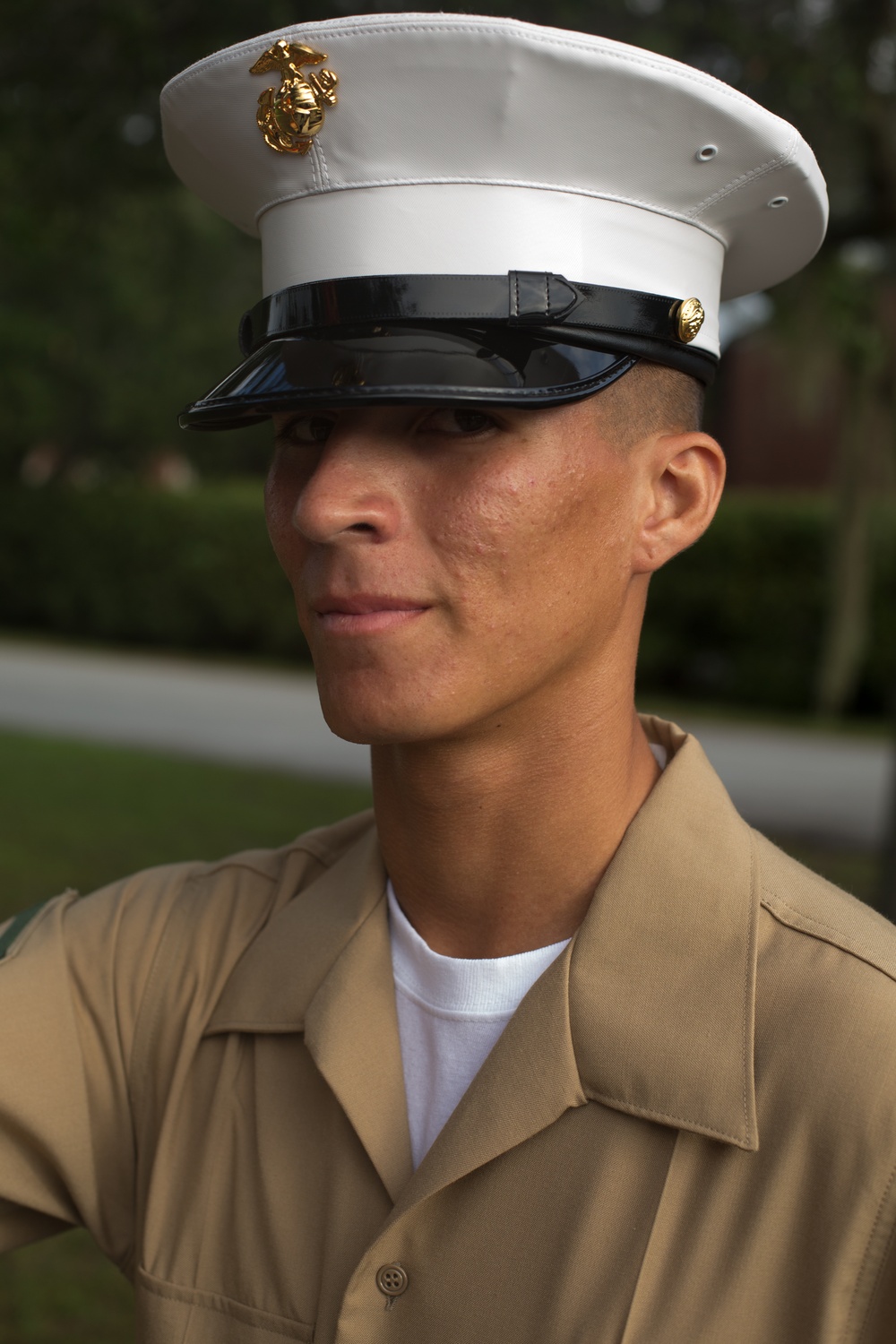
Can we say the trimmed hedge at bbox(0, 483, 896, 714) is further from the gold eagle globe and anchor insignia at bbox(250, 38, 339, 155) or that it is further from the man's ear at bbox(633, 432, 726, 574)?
the gold eagle globe and anchor insignia at bbox(250, 38, 339, 155)

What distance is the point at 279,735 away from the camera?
36.3 feet

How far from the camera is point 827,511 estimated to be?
42.6ft

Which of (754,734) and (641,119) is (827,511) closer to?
(754,734)

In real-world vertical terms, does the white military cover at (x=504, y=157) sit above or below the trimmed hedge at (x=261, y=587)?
above

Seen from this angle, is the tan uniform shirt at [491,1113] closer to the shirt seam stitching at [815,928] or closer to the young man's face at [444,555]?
the shirt seam stitching at [815,928]

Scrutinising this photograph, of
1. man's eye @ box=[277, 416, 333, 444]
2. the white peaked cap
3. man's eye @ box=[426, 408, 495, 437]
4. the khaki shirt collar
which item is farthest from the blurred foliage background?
the khaki shirt collar

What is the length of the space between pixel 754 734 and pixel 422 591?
10540 mm

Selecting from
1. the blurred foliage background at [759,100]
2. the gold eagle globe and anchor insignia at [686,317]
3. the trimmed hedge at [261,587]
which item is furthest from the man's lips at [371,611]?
the trimmed hedge at [261,587]

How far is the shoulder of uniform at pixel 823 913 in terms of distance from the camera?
1365 mm

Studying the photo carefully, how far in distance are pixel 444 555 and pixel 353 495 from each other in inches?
4.4

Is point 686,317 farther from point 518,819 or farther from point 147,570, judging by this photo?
point 147,570

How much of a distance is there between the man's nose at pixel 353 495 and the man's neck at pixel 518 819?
284mm

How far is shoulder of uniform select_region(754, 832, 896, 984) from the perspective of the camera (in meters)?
1.37

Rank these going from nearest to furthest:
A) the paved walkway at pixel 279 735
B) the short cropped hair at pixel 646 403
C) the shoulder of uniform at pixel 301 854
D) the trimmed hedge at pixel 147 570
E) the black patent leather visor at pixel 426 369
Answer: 1. the black patent leather visor at pixel 426 369
2. the short cropped hair at pixel 646 403
3. the shoulder of uniform at pixel 301 854
4. the paved walkway at pixel 279 735
5. the trimmed hedge at pixel 147 570
